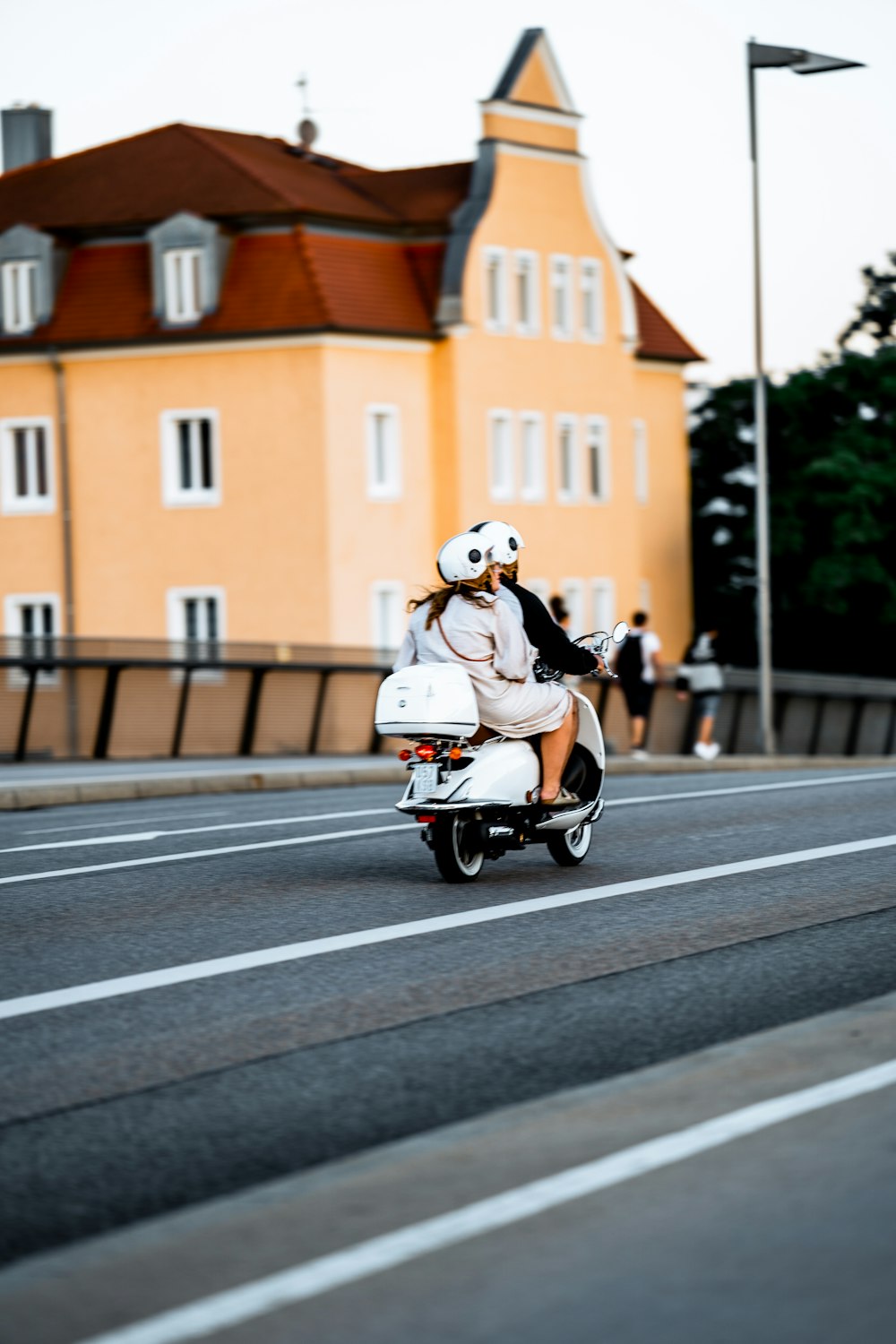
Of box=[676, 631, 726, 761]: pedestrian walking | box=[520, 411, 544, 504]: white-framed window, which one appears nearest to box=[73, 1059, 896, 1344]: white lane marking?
box=[676, 631, 726, 761]: pedestrian walking

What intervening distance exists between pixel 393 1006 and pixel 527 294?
44401mm

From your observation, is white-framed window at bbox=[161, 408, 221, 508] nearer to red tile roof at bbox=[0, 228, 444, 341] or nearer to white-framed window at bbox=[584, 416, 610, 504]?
red tile roof at bbox=[0, 228, 444, 341]

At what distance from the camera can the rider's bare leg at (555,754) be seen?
12.3 m

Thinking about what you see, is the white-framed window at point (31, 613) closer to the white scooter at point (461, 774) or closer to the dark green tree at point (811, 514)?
the dark green tree at point (811, 514)

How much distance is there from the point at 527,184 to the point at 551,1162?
4717 centimetres

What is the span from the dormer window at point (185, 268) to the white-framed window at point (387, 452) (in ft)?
13.2

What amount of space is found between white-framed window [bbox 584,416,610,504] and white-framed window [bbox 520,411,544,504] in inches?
61.4

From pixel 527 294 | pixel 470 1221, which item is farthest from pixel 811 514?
pixel 470 1221

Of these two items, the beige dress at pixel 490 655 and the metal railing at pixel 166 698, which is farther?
the metal railing at pixel 166 698

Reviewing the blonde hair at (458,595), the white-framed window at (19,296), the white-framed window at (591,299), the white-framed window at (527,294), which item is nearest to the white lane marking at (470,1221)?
the blonde hair at (458,595)

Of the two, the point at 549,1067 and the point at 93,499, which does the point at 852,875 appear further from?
the point at 93,499

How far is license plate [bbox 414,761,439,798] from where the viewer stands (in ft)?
38.2

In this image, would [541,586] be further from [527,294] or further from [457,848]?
[457,848]

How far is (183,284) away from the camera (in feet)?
161
